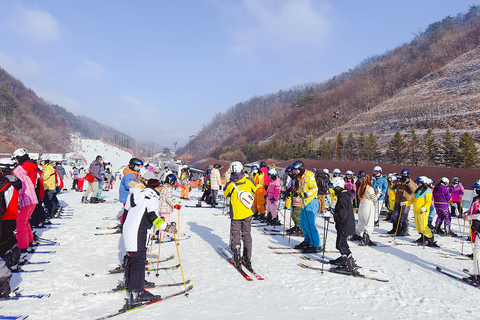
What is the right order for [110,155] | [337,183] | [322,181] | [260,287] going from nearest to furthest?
[260,287]
[337,183]
[322,181]
[110,155]

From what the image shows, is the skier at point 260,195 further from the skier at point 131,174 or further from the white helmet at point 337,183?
the white helmet at point 337,183

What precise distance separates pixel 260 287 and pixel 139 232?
6.98 feet

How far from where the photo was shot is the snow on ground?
382 cm

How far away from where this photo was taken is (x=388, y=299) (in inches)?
171

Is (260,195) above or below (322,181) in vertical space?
below

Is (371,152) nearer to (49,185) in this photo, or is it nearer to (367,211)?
(367,211)

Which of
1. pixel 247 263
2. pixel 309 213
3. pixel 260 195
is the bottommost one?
pixel 247 263

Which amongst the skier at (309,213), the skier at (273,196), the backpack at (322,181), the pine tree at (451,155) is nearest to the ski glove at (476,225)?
the skier at (309,213)

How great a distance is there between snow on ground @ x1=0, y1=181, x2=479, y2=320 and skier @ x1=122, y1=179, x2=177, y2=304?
11.5 inches

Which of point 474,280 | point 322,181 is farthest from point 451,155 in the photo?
point 474,280

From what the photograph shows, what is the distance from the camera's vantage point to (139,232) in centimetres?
406

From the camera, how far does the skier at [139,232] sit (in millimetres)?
4009

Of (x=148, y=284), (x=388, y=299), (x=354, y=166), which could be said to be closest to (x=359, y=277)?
(x=388, y=299)

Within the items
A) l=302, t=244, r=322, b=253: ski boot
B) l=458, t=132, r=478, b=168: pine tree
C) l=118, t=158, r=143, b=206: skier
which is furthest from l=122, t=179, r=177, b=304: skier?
l=458, t=132, r=478, b=168: pine tree
